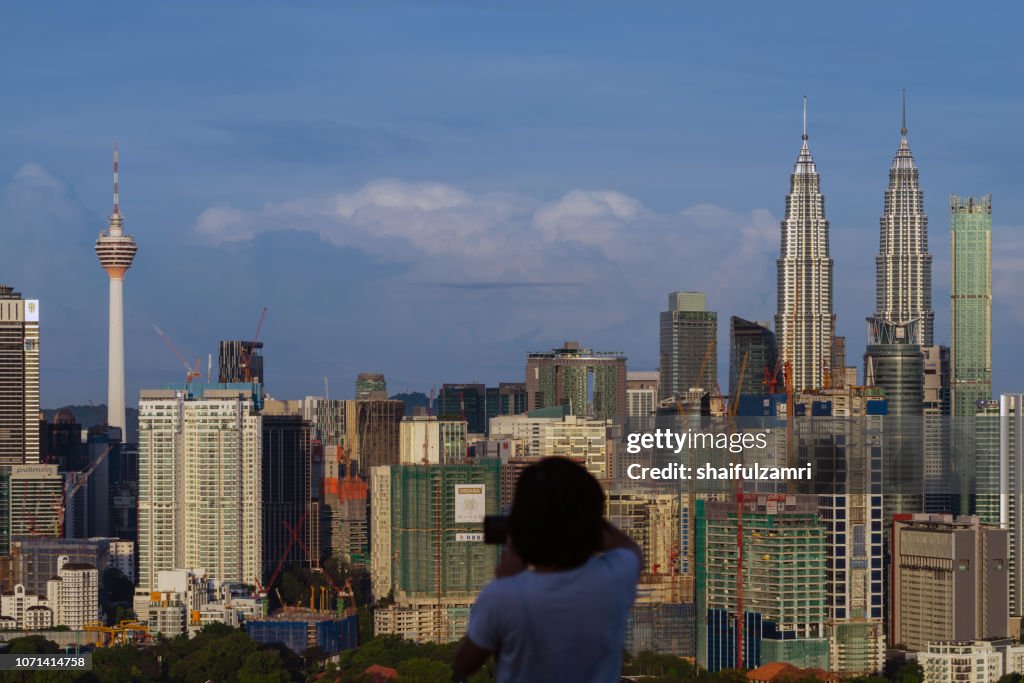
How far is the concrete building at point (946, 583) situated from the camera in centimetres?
3344

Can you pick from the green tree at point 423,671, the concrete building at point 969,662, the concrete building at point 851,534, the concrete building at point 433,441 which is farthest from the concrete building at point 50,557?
the concrete building at point 969,662

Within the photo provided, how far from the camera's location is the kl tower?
71250 mm

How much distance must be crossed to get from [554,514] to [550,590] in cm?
10

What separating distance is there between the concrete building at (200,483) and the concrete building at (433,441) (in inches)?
165

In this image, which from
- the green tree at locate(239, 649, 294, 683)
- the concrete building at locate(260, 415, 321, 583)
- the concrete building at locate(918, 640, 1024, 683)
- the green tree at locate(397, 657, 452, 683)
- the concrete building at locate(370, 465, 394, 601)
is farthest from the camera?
the concrete building at locate(260, 415, 321, 583)

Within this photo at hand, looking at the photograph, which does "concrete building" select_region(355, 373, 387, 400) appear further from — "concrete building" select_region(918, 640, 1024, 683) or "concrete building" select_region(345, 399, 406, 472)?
"concrete building" select_region(918, 640, 1024, 683)

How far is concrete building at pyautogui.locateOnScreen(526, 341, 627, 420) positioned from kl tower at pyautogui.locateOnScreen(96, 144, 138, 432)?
15154 millimetres

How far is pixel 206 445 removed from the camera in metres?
52.1

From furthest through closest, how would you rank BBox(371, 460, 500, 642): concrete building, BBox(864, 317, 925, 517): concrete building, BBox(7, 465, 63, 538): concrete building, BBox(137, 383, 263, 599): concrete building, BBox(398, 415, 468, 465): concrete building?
BBox(7, 465, 63, 538): concrete building, BBox(398, 415, 468, 465): concrete building, BBox(137, 383, 263, 599): concrete building, BBox(864, 317, 925, 517): concrete building, BBox(371, 460, 500, 642): concrete building

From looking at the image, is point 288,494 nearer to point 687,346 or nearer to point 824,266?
point 687,346

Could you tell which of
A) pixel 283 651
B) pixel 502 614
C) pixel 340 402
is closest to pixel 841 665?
pixel 283 651

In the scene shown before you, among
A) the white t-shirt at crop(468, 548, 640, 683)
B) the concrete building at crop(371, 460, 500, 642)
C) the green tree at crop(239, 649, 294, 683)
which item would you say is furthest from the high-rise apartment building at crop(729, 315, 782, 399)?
the white t-shirt at crop(468, 548, 640, 683)

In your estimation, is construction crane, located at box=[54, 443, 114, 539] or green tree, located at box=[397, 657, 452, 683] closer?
green tree, located at box=[397, 657, 452, 683]

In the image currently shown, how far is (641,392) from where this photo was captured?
69.4 meters
